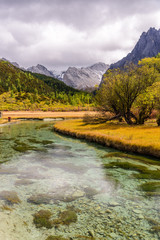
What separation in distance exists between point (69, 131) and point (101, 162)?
826 inches

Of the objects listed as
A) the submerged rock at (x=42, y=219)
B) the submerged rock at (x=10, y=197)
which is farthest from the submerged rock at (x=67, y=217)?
the submerged rock at (x=10, y=197)

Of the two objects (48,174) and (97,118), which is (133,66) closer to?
(97,118)

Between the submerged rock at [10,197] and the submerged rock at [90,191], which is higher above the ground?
the submerged rock at [10,197]

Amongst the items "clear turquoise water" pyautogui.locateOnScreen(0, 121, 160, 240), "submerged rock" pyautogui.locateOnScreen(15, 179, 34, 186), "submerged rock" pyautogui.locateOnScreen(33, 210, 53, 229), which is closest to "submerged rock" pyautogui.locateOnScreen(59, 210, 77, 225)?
"clear turquoise water" pyautogui.locateOnScreen(0, 121, 160, 240)

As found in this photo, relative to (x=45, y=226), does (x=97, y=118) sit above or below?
above

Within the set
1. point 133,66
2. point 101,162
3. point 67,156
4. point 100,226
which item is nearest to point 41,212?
point 100,226

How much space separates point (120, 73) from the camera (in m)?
45.6

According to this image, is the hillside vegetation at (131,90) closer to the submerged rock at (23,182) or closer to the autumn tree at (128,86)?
the autumn tree at (128,86)

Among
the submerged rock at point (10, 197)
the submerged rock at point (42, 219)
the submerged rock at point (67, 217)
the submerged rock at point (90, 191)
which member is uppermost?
the submerged rock at point (10, 197)

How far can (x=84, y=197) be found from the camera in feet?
36.9

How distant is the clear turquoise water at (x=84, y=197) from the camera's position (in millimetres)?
8062

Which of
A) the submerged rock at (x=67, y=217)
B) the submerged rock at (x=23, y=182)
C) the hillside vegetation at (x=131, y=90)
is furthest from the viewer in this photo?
the hillside vegetation at (x=131, y=90)

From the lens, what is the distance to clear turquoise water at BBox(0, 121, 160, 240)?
26.5 feet

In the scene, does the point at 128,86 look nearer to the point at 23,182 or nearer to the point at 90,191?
the point at 90,191
